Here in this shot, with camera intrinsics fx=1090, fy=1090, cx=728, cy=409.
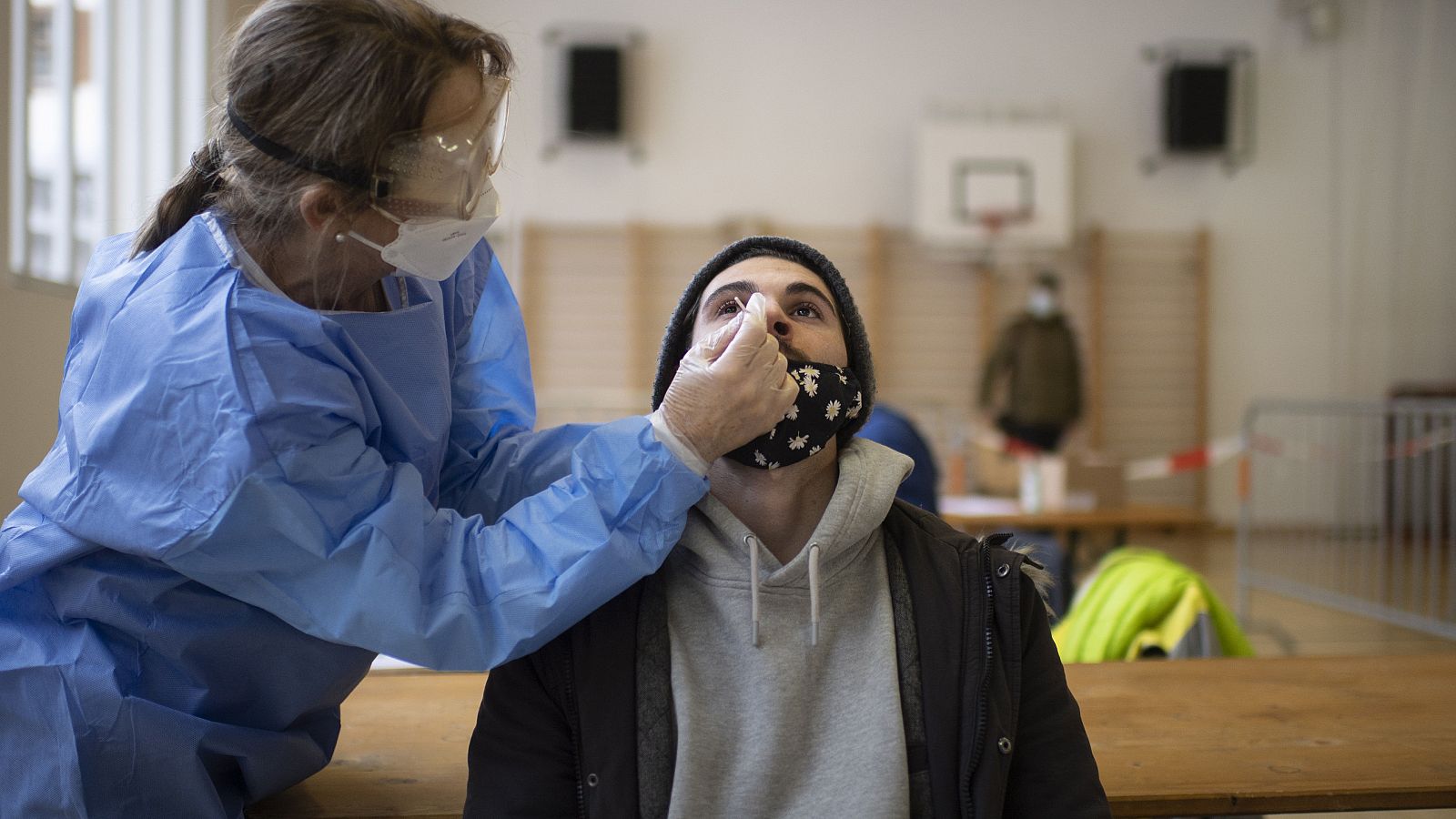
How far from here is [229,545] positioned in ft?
→ 3.99

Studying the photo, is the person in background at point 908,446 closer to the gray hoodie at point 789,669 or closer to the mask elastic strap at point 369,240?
the gray hoodie at point 789,669

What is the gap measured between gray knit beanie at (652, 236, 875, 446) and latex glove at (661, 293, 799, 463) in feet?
0.93

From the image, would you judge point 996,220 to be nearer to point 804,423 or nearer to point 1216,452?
point 1216,452

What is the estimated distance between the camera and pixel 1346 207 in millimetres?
8641

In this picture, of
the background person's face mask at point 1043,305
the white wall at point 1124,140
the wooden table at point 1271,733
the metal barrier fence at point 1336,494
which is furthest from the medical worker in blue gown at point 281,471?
the white wall at point 1124,140

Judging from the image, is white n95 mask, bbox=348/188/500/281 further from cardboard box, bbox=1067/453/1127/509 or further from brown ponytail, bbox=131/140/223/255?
cardboard box, bbox=1067/453/1127/509

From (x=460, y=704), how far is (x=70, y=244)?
2.30 metres

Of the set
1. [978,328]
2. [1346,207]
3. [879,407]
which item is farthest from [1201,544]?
[879,407]

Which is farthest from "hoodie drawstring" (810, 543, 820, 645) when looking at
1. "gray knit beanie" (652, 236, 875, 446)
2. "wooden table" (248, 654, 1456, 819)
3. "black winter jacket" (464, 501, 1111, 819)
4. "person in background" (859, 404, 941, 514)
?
"person in background" (859, 404, 941, 514)

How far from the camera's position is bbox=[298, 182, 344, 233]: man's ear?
125 centimetres

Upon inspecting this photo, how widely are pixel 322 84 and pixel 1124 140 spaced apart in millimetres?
8289

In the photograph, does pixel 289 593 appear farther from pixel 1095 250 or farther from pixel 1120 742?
pixel 1095 250

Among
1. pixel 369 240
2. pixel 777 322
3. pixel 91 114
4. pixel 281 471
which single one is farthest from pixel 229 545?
pixel 91 114

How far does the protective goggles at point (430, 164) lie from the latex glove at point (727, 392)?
1.18 ft
